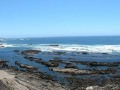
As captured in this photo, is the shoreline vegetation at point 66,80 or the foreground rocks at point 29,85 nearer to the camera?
the foreground rocks at point 29,85

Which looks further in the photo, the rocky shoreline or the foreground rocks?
the rocky shoreline

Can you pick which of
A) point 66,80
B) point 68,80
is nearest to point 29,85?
point 66,80

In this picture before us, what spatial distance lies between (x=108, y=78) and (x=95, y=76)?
2363mm

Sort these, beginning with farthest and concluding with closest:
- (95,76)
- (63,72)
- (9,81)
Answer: (63,72), (95,76), (9,81)

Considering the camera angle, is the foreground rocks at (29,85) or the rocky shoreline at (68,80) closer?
the foreground rocks at (29,85)

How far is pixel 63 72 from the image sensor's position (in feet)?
144

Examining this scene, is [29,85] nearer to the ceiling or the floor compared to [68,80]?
nearer to the ceiling

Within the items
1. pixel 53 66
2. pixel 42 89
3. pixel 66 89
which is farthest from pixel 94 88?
pixel 53 66

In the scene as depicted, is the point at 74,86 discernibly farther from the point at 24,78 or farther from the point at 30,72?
the point at 30,72

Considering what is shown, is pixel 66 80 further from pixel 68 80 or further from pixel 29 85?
pixel 29 85

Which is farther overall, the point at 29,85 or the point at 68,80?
the point at 68,80

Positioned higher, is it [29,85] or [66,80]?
[29,85]

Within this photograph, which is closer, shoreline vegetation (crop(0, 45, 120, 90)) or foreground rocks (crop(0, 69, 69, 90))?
foreground rocks (crop(0, 69, 69, 90))

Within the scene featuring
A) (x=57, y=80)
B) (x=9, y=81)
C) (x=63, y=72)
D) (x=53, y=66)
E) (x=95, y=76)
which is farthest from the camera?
(x=53, y=66)
